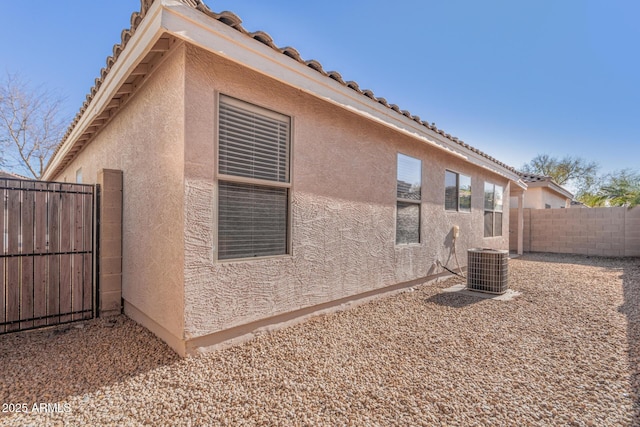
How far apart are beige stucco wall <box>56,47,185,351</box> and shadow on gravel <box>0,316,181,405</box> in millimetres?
252

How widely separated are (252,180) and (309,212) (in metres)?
1.04

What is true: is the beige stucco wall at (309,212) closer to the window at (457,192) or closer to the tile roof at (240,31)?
the tile roof at (240,31)

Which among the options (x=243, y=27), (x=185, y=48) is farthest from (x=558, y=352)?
(x=185, y=48)

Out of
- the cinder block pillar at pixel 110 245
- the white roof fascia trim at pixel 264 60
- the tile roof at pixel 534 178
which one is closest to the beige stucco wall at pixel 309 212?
the white roof fascia trim at pixel 264 60

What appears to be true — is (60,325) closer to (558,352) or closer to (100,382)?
(100,382)

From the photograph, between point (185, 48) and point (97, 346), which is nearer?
point (185, 48)

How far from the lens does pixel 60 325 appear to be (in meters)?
4.29

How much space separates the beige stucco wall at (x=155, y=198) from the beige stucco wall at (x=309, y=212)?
161 millimetres

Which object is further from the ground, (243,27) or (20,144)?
(20,144)

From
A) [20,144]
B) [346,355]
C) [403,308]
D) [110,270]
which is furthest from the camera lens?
[20,144]

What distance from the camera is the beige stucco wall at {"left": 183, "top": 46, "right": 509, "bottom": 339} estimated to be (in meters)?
3.15

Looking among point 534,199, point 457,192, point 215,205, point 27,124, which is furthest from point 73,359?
point 27,124

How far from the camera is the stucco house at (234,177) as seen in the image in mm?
3113

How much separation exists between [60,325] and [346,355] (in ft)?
14.2
